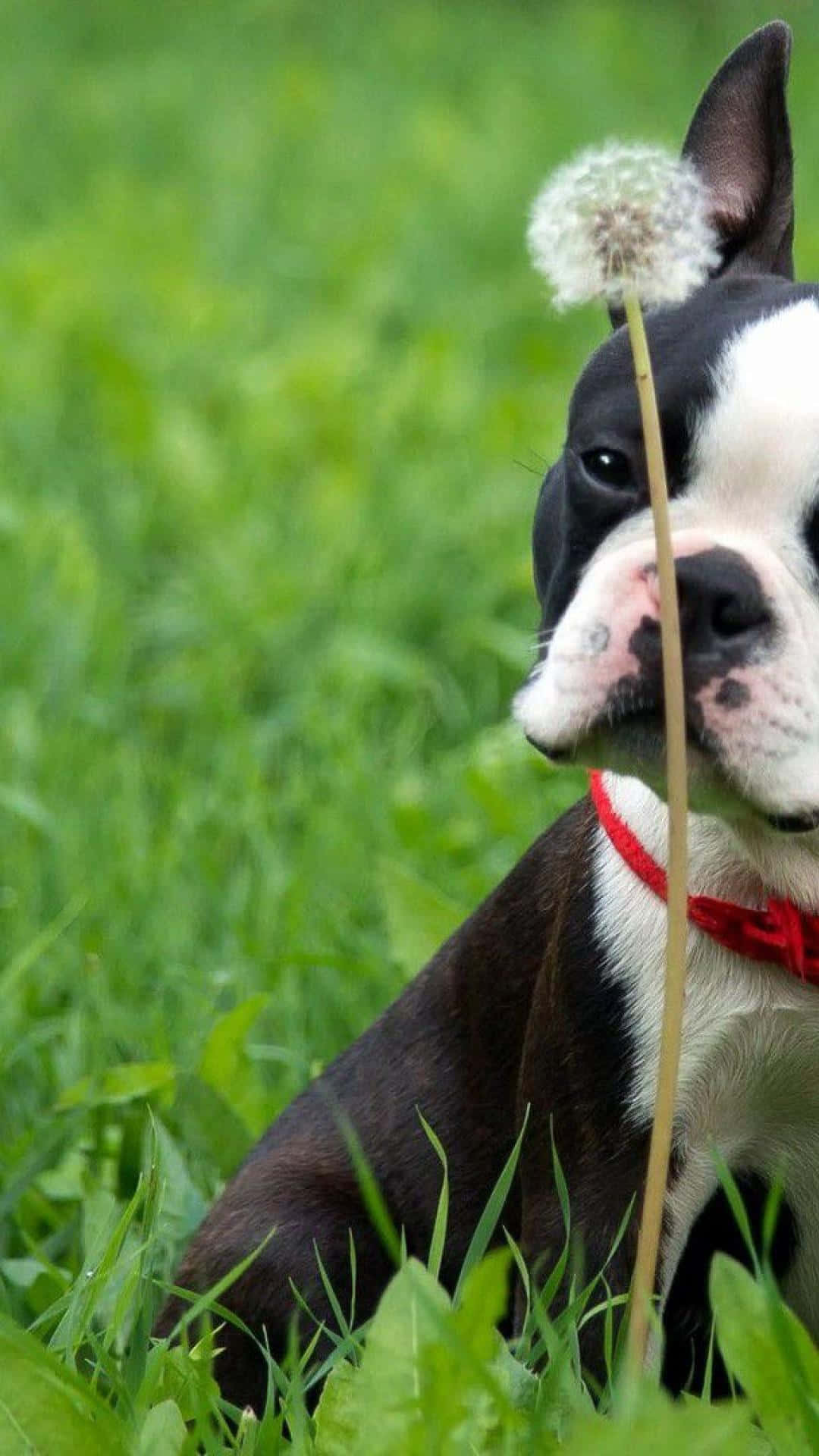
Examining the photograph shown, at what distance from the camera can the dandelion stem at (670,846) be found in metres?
1.86

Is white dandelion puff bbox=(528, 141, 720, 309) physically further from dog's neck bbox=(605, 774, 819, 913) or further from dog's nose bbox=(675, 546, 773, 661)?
dog's neck bbox=(605, 774, 819, 913)

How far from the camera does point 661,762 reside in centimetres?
211

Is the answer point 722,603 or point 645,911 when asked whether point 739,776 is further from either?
point 645,911

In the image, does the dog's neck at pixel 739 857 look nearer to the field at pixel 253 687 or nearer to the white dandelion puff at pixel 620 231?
the field at pixel 253 687

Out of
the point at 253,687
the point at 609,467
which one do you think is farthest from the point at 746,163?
the point at 253,687

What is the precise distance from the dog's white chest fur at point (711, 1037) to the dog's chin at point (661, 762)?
0.22m

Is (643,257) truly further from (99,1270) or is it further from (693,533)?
(99,1270)

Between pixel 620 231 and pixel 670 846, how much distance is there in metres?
0.51

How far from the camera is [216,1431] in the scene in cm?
234

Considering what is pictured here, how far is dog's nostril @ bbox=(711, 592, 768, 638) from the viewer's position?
2.04 m

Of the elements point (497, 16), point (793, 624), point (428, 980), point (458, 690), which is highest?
point (497, 16)

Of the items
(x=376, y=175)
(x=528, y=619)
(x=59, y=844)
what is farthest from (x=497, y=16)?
(x=59, y=844)

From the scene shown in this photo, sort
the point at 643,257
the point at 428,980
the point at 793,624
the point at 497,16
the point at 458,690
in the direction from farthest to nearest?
the point at 497,16 → the point at 458,690 → the point at 428,980 → the point at 793,624 → the point at 643,257

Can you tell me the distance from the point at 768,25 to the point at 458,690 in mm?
2620
